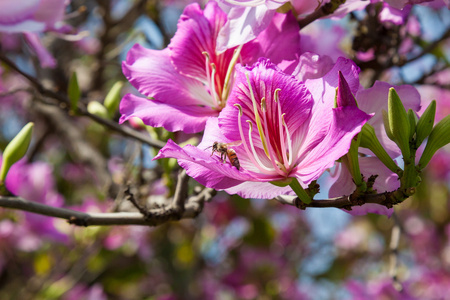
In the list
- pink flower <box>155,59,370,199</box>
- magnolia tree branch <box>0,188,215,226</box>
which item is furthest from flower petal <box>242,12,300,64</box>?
magnolia tree branch <box>0,188,215,226</box>

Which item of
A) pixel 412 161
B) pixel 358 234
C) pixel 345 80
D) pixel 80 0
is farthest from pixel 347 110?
pixel 358 234

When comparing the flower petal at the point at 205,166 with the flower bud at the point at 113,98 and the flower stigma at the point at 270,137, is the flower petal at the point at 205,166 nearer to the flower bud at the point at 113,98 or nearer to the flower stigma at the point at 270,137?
the flower stigma at the point at 270,137

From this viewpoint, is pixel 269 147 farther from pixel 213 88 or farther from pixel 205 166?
pixel 213 88

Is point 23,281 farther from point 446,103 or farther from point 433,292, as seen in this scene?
point 446,103

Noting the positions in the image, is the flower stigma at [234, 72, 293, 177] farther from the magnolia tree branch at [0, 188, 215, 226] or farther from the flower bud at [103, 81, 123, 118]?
the flower bud at [103, 81, 123, 118]

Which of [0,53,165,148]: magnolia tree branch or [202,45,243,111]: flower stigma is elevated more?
[202,45,243,111]: flower stigma

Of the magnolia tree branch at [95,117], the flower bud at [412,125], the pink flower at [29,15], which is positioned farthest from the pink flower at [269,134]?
the pink flower at [29,15]

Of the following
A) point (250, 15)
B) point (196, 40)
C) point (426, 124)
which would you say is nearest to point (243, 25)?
point (250, 15)
